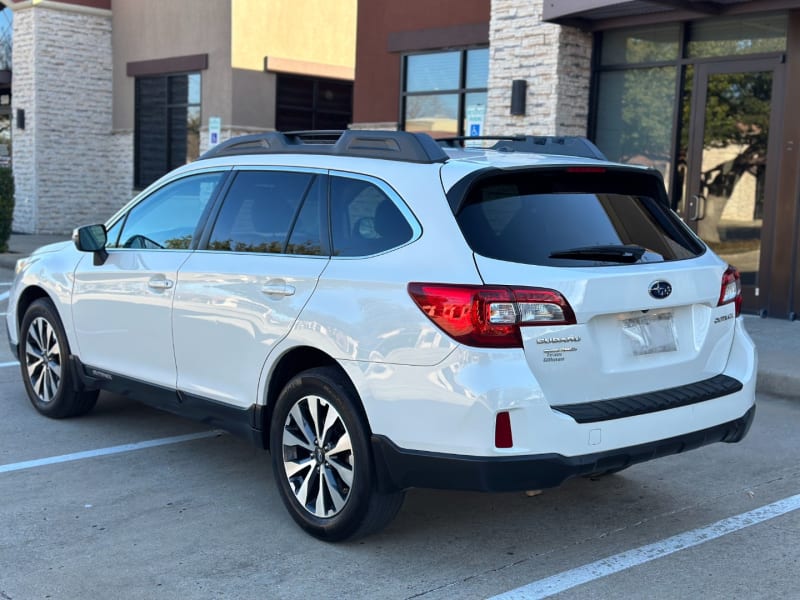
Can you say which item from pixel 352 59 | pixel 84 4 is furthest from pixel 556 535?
pixel 84 4

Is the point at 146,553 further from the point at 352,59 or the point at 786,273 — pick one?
the point at 352,59

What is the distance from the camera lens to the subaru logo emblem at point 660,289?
166 inches

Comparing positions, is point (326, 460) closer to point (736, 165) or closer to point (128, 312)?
point (128, 312)

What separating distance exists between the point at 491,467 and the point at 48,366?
3786 millimetres

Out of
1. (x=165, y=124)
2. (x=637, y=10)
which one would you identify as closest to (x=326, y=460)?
(x=637, y=10)

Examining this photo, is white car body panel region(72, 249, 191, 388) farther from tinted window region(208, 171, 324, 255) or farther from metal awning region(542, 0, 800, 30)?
metal awning region(542, 0, 800, 30)

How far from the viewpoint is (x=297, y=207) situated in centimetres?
489

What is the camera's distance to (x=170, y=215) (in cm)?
571

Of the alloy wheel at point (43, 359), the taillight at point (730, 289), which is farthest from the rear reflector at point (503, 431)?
the alloy wheel at point (43, 359)

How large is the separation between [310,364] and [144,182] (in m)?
17.2

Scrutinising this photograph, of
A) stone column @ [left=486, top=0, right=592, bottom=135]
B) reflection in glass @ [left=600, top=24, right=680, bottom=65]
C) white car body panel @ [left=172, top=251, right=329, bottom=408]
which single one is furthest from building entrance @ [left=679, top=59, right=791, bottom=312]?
white car body panel @ [left=172, top=251, right=329, bottom=408]

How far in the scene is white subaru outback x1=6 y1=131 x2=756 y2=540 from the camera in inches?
154

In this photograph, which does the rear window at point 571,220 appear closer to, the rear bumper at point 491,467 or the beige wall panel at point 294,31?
the rear bumper at point 491,467

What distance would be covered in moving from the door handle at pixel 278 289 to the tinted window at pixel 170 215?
0.91 meters
